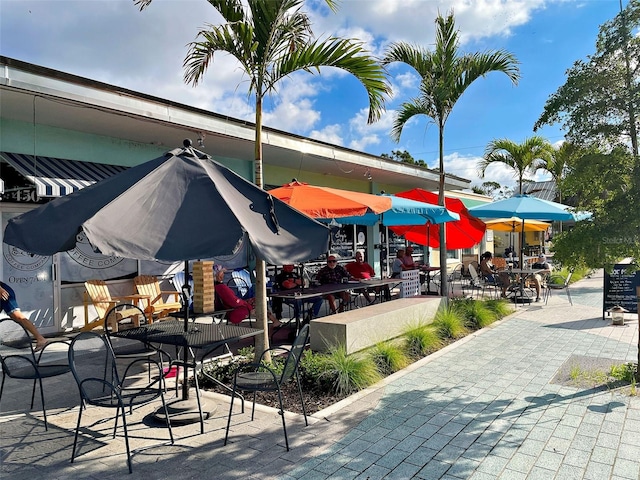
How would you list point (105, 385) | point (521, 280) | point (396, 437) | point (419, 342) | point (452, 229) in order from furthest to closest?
point (452, 229) < point (521, 280) < point (419, 342) < point (396, 437) < point (105, 385)

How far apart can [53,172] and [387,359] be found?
20.2 feet

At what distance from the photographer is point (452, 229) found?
1286cm

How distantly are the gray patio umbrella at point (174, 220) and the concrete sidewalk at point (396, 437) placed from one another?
5.13 ft

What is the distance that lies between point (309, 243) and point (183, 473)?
1.98 metres

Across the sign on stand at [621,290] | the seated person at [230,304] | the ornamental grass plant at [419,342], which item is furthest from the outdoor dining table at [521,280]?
the seated person at [230,304]

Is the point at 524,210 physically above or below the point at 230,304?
above

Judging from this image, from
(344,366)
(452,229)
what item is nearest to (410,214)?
(452,229)

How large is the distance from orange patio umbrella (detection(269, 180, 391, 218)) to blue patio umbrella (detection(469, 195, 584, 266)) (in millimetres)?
4548

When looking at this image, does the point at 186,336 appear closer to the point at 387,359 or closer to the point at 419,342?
the point at 387,359

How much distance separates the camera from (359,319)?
253 inches

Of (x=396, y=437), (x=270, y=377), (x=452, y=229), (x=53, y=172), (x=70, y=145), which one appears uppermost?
(x=70, y=145)

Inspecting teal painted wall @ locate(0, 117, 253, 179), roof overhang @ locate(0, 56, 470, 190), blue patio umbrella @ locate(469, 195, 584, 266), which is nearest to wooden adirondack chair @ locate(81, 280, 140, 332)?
teal painted wall @ locate(0, 117, 253, 179)

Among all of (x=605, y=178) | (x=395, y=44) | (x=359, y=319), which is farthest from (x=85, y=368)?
(x=395, y=44)

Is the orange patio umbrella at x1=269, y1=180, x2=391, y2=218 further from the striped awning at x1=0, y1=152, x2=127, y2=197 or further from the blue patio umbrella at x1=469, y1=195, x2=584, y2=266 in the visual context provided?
the blue patio umbrella at x1=469, y1=195, x2=584, y2=266
